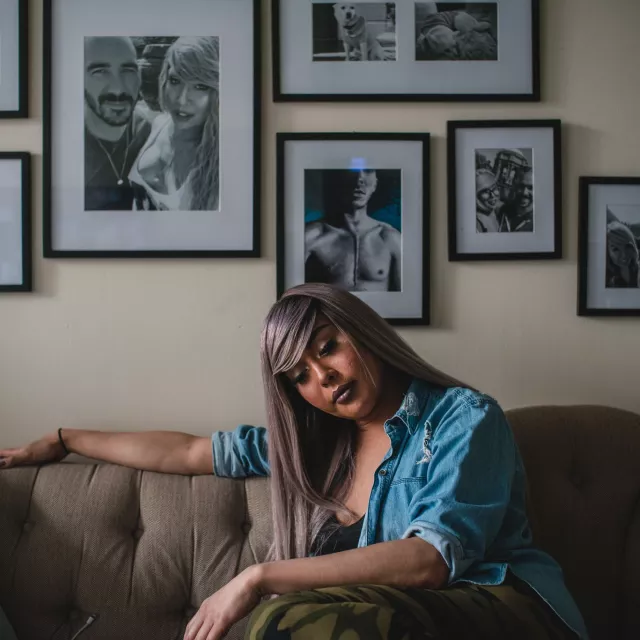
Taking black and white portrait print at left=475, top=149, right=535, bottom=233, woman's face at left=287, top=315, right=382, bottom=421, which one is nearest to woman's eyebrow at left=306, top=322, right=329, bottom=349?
woman's face at left=287, top=315, right=382, bottom=421

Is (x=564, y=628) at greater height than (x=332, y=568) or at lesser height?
lesser

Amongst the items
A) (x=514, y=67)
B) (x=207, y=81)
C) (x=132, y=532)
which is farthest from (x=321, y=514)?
(x=514, y=67)

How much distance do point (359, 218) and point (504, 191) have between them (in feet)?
1.39

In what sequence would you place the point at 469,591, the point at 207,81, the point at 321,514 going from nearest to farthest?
the point at 469,591
the point at 321,514
the point at 207,81

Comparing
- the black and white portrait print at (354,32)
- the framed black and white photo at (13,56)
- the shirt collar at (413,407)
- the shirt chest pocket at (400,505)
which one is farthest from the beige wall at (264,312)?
the shirt chest pocket at (400,505)

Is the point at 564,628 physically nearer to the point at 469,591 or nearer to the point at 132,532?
the point at 469,591

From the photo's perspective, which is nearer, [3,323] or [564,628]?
[564,628]

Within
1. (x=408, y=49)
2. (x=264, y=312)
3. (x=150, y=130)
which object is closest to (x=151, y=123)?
(x=150, y=130)

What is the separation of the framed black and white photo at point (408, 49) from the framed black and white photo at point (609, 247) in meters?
0.34

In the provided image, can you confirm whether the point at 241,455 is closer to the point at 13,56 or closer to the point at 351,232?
the point at 351,232

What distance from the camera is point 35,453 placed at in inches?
70.6

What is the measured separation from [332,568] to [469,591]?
0.80 feet

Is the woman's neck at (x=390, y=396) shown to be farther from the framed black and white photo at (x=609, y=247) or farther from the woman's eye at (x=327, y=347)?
the framed black and white photo at (x=609, y=247)

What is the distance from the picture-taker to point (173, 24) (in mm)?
1978
